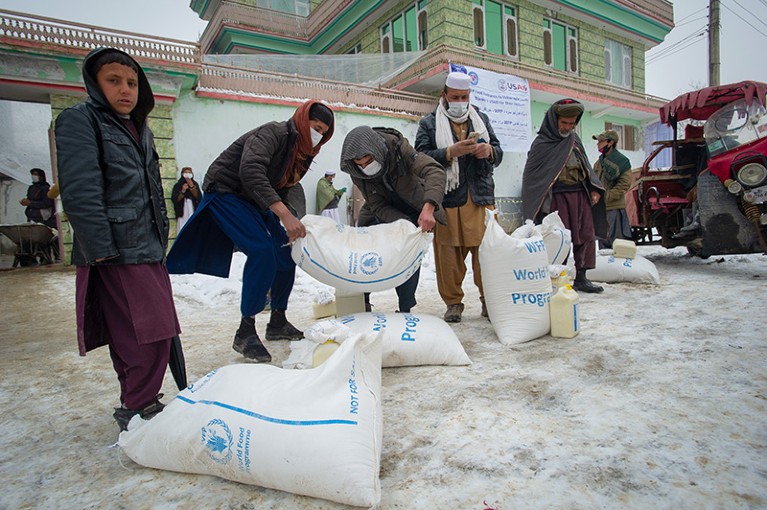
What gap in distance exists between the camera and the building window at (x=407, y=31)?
11655 millimetres

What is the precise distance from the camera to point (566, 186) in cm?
403

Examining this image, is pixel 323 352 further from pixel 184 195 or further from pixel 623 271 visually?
pixel 184 195

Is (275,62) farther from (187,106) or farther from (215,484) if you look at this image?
(215,484)

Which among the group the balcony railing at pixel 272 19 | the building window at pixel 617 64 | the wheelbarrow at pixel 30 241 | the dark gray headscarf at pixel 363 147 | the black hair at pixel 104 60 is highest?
the balcony railing at pixel 272 19

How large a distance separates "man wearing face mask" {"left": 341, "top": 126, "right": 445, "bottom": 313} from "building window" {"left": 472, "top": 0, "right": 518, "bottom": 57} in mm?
10371

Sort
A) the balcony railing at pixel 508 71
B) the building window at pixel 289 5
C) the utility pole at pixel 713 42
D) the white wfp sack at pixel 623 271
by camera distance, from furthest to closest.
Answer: the building window at pixel 289 5 < the utility pole at pixel 713 42 < the balcony railing at pixel 508 71 < the white wfp sack at pixel 623 271

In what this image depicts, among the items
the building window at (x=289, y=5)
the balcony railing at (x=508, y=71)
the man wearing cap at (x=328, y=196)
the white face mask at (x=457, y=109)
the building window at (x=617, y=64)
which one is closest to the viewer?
the white face mask at (x=457, y=109)

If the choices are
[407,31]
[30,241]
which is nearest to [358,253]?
[30,241]

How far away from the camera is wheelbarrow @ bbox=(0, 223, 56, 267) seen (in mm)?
8172

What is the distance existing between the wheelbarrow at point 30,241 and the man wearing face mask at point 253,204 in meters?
7.82

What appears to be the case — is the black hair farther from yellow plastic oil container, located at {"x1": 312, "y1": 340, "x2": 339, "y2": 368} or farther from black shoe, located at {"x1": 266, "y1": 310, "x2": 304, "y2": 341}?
black shoe, located at {"x1": 266, "y1": 310, "x2": 304, "y2": 341}

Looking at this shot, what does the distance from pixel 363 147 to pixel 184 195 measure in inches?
246

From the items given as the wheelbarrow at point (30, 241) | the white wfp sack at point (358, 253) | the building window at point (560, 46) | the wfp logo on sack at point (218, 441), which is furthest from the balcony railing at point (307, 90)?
the wfp logo on sack at point (218, 441)

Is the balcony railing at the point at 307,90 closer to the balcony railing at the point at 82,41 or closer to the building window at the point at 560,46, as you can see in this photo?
the balcony railing at the point at 82,41
